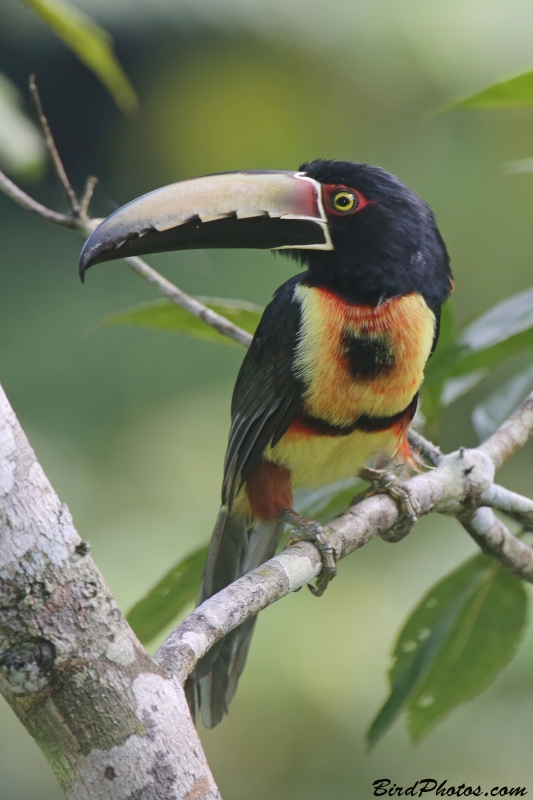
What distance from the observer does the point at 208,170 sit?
7340 millimetres

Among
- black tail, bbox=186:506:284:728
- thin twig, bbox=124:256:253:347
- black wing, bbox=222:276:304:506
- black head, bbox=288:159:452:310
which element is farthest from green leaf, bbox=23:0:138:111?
black tail, bbox=186:506:284:728

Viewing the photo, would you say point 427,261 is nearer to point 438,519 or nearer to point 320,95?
point 438,519

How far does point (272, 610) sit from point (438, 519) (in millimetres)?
1345

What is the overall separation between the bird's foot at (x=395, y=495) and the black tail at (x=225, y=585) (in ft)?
1.16

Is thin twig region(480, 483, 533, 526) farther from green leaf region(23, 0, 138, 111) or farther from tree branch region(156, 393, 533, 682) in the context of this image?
green leaf region(23, 0, 138, 111)

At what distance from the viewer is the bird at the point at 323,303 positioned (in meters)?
2.43

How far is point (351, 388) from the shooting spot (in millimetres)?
2479

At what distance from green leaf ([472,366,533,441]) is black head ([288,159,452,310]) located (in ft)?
1.72

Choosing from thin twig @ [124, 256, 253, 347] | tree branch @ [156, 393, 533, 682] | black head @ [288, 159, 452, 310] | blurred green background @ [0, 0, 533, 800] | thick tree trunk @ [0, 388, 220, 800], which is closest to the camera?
thick tree trunk @ [0, 388, 220, 800]

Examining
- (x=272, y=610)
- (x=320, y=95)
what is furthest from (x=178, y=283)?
(x=272, y=610)

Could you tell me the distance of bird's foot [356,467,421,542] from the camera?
2.52 m

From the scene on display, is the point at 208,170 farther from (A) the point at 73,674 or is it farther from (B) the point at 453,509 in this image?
(A) the point at 73,674

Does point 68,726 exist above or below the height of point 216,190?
below

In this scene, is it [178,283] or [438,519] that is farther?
[178,283]
